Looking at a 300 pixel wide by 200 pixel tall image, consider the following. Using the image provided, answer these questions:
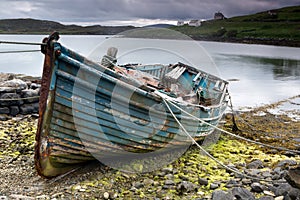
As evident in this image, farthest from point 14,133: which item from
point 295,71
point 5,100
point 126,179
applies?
point 295,71

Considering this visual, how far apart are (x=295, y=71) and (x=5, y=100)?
30.5 m

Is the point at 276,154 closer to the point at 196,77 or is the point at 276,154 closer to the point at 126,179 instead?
the point at 196,77

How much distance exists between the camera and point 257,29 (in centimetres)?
7894

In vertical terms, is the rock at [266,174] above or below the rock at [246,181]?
above

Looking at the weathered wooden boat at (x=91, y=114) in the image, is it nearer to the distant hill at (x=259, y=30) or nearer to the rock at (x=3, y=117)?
the rock at (x=3, y=117)

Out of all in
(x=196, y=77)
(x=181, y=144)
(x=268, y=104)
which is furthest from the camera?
(x=268, y=104)

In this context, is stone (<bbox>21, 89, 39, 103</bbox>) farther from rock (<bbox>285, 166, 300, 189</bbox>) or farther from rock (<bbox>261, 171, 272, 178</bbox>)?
rock (<bbox>285, 166, 300, 189</bbox>)

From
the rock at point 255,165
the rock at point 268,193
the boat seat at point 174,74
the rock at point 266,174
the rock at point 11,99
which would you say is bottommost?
the rock at point 255,165

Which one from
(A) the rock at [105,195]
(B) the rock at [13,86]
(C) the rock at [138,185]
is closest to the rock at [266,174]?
(C) the rock at [138,185]

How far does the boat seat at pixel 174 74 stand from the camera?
9695 mm

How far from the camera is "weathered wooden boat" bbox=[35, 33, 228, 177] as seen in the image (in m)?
5.47

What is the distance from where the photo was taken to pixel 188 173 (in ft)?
22.4

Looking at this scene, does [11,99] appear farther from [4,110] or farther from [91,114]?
[91,114]

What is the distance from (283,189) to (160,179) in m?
2.26
